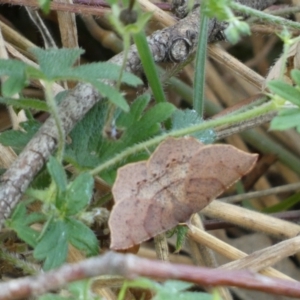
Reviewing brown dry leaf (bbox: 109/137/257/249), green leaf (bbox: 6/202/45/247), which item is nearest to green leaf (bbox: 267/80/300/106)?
brown dry leaf (bbox: 109/137/257/249)

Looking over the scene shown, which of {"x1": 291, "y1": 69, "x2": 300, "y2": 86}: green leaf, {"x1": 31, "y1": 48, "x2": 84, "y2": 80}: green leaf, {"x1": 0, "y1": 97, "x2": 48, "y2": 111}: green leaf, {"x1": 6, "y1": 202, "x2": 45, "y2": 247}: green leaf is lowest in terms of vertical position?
{"x1": 6, "y1": 202, "x2": 45, "y2": 247}: green leaf

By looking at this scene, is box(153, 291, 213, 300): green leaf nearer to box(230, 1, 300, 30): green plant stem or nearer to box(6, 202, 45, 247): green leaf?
box(6, 202, 45, 247): green leaf

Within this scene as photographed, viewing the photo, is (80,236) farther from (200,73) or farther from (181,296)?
(200,73)

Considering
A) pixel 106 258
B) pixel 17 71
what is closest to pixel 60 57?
pixel 17 71

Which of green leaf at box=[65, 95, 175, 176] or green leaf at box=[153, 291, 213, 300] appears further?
green leaf at box=[65, 95, 175, 176]

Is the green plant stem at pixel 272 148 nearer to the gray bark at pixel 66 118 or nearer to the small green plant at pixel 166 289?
the gray bark at pixel 66 118

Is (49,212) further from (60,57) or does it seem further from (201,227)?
(201,227)

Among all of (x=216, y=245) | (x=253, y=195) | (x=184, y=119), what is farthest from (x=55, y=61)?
(x=253, y=195)
